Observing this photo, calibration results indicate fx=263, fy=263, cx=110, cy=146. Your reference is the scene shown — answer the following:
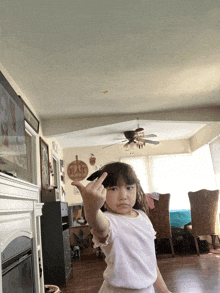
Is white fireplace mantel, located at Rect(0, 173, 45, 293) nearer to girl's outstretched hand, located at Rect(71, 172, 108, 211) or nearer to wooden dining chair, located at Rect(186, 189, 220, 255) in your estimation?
girl's outstretched hand, located at Rect(71, 172, 108, 211)

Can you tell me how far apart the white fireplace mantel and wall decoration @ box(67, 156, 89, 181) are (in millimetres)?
4827

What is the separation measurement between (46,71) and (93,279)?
2.74 m

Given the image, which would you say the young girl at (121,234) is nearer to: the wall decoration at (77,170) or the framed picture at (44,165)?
the framed picture at (44,165)

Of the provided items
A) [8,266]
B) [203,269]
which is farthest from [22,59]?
[203,269]

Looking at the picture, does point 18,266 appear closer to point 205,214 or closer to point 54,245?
point 54,245

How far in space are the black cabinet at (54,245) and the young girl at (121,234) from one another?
2.98 m

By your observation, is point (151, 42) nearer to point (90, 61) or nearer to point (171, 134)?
point (90, 61)

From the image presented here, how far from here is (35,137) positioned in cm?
414

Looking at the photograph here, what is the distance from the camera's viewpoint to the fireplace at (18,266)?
1521mm

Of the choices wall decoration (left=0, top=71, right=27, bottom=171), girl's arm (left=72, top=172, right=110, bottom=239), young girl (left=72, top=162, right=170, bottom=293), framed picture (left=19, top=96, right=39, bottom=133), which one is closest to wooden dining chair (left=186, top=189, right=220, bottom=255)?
framed picture (left=19, top=96, right=39, bottom=133)

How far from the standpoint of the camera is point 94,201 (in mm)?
514

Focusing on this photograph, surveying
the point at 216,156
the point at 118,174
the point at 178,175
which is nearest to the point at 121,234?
the point at 118,174

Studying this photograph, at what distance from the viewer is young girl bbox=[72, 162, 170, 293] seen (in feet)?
1.83

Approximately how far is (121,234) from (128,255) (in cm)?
5
